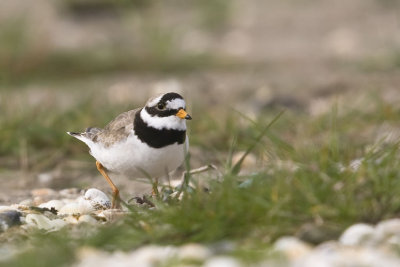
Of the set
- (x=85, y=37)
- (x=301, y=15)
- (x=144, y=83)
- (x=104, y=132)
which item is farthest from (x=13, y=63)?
(x=301, y=15)

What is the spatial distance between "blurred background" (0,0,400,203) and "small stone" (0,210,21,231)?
3.10 feet

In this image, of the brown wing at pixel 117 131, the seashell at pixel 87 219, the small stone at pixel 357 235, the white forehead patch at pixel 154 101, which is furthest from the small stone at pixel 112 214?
the small stone at pixel 357 235

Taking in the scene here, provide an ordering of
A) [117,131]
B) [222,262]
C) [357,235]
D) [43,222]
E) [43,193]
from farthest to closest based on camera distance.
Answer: [43,193], [117,131], [43,222], [357,235], [222,262]

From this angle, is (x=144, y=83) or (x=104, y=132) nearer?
(x=104, y=132)

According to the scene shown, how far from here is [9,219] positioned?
3215mm

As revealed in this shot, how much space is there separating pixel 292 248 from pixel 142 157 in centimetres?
122

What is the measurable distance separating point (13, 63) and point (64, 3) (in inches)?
121

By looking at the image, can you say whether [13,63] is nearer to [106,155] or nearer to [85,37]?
[85,37]

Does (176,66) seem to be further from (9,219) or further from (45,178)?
(9,219)

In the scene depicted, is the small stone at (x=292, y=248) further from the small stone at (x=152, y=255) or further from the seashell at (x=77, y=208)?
the seashell at (x=77, y=208)

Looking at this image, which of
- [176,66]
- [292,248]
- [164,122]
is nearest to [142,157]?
[164,122]

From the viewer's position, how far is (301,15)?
35.8 ft

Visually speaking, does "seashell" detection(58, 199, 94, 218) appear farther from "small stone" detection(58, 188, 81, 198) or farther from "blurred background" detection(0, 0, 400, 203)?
"blurred background" detection(0, 0, 400, 203)

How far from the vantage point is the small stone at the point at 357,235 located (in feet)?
8.68
